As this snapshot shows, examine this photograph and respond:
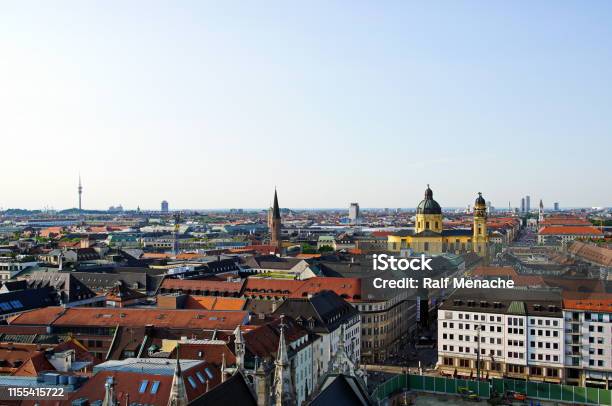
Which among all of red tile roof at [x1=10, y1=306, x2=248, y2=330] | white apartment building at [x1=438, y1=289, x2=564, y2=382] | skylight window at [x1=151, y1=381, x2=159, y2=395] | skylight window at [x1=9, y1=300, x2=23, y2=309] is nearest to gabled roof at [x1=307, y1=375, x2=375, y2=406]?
skylight window at [x1=151, y1=381, x2=159, y2=395]

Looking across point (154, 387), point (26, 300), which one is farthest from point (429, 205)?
point (154, 387)

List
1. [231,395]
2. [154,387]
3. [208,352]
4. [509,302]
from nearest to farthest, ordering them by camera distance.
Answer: [231,395] < [154,387] < [208,352] < [509,302]

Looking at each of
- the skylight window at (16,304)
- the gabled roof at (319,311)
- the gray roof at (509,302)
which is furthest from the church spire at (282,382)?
the skylight window at (16,304)

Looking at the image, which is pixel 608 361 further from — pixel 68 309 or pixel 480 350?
pixel 68 309

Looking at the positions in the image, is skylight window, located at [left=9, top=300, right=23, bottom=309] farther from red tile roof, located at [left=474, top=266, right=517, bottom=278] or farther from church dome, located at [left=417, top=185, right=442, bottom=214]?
church dome, located at [left=417, top=185, right=442, bottom=214]

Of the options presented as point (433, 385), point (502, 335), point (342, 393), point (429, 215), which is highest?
point (429, 215)

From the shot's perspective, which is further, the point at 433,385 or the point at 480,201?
the point at 480,201

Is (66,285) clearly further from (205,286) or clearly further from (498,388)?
(498,388)

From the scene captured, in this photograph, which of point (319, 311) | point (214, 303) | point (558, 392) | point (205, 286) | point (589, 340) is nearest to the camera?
point (558, 392)
